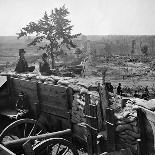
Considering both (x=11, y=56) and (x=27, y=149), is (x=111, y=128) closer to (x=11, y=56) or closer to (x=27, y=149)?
(x=27, y=149)

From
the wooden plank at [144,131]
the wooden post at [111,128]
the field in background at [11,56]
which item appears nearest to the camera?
the wooden plank at [144,131]

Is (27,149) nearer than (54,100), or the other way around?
(27,149)

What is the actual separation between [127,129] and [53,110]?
334 cm

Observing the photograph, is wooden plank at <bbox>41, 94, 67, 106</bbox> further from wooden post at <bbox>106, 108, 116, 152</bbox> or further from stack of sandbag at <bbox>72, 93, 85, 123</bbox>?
wooden post at <bbox>106, 108, 116, 152</bbox>

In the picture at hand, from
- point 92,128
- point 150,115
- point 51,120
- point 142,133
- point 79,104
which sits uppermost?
point 150,115

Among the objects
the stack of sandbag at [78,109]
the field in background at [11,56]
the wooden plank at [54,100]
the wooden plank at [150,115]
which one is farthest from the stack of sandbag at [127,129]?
the field in background at [11,56]

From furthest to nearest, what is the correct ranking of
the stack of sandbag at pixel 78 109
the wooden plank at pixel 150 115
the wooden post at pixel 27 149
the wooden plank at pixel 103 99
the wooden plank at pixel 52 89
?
the wooden plank at pixel 52 89, the stack of sandbag at pixel 78 109, the wooden plank at pixel 103 99, the wooden post at pixel 27 149, the wooden plank at pixel 150 115

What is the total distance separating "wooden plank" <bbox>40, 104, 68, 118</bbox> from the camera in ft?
25.2

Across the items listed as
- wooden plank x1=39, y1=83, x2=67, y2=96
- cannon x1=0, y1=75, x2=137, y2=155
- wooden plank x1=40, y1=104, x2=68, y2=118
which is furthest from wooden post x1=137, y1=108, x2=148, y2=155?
wooden plank x1=40, y1=104, x2=68, y2=118

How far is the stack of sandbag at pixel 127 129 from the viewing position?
5113mm

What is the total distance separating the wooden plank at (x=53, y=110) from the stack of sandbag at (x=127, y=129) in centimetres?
252

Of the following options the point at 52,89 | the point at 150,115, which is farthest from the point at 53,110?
the point at 150,115

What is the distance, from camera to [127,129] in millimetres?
5238

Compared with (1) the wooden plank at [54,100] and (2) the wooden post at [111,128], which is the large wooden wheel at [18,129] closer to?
(1) the wooden plank at [54,100]
